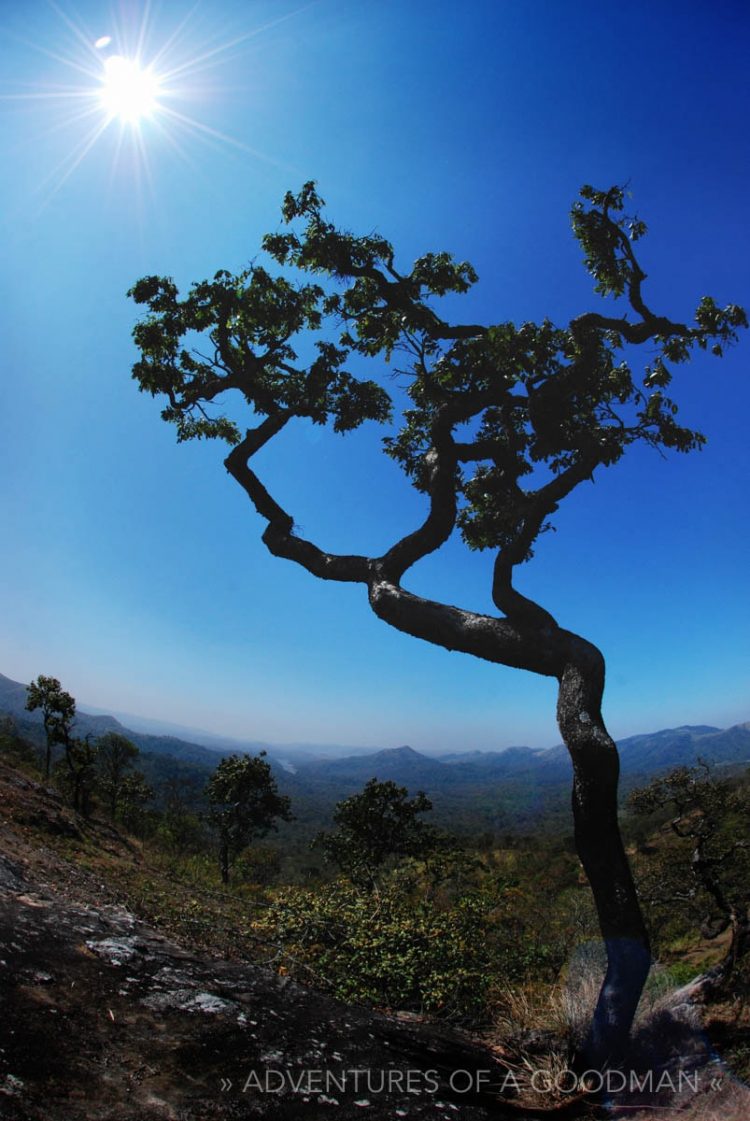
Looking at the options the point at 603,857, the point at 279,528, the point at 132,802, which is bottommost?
the point at 132,802

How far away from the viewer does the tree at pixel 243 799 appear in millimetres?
35000

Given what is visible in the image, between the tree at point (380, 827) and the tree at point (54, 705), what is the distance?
650 inches

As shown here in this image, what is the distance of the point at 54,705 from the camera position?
1176 inches

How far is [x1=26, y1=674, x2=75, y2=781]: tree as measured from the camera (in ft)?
96.9

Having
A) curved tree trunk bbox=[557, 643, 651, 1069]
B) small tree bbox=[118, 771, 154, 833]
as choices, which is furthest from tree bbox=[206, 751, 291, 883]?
curved tree trunk bbox=[557, 643, 651, 1069]

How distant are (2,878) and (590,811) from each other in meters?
5.01

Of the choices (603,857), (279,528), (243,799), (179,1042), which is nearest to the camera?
(179,1042)

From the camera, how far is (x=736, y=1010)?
5.94 meters

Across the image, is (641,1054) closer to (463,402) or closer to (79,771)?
(463,402)

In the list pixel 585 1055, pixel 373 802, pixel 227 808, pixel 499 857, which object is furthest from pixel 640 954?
pixel 499 857

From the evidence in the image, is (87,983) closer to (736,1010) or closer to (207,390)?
(736,1010)

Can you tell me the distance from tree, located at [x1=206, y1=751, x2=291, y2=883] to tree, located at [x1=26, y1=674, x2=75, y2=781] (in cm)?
1011

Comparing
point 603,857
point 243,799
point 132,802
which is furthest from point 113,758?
point 603,857

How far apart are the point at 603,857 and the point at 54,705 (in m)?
33.6
